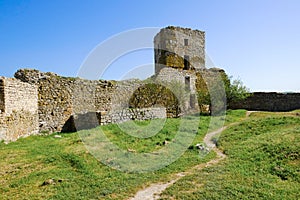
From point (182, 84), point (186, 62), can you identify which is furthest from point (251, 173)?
point (186, 62)

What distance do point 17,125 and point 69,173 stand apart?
5.57 meters

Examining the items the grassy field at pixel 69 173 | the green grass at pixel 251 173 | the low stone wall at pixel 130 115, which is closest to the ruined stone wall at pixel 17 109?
the grassy field at pixel 69 173

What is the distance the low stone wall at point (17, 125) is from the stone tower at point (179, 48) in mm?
12654

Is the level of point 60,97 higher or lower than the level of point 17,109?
higher

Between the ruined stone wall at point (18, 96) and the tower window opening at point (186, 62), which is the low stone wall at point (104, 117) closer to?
the ruined stone wall at point (18, 96)

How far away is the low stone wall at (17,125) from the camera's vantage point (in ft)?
28.3

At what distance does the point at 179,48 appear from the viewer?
77.2 ft

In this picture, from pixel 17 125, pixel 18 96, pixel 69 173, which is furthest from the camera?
pixel 18 96

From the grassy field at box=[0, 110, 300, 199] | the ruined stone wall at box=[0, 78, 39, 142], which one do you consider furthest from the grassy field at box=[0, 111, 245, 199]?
the ruined stone wall at box=[0, 78, 39, 142]

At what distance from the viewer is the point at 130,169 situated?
240 inches

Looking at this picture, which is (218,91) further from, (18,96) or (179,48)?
(18,96)

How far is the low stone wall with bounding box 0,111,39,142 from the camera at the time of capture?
8641mm

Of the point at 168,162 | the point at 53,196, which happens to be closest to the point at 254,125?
the point at 168,162

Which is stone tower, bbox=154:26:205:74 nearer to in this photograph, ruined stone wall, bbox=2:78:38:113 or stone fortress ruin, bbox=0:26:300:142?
stone fortress ruin, bbox=0:26:300:142
